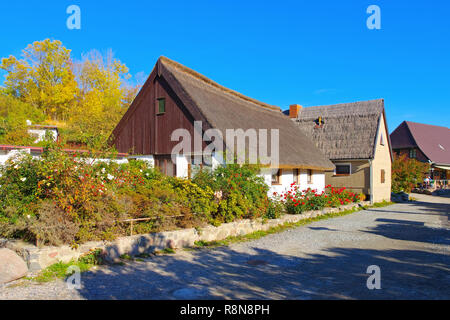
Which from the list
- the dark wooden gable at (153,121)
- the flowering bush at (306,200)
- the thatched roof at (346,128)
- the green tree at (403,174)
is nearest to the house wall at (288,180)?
the flowering bush at (306,200)

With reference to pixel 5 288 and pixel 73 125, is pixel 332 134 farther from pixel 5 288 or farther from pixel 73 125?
pixel 5 288

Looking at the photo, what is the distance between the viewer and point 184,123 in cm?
1614

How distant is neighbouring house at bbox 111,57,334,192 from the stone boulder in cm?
886

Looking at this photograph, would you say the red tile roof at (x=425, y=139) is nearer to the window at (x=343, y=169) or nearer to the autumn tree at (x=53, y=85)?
the window at (x=343, y=169)

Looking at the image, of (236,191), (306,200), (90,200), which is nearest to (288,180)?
(306,200)

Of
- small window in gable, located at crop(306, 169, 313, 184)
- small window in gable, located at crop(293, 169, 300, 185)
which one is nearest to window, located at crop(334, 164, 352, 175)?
small window in gable, located at crop(306, 169, 313, 184)

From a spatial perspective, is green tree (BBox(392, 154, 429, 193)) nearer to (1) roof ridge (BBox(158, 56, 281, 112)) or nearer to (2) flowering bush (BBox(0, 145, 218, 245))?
(1) roof ridge (BBox(158, 56, 281, 112))

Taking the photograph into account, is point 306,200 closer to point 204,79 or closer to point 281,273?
point 204,79

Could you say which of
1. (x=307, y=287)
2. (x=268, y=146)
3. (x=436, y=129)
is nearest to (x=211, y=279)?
(x=307, y=287)

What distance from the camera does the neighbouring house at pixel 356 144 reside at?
23.9 metres

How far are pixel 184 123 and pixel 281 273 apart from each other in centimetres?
1012
